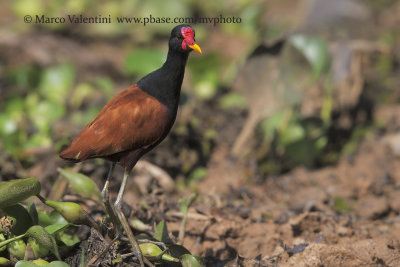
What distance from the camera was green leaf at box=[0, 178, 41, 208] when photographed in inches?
107

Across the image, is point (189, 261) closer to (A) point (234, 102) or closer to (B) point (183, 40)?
(B) point (183, 40)

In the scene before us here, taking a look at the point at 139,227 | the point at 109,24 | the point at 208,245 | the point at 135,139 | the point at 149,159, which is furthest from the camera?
the point at 109,24

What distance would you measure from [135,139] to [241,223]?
1.28 metres

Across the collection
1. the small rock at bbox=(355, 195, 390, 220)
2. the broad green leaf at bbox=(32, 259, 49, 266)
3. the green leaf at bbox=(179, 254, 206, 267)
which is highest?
the small rock at bbox=(355, 195, 390, 220)

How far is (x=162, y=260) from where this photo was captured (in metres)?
3.02

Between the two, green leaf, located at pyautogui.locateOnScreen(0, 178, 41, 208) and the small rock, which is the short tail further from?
the small rock

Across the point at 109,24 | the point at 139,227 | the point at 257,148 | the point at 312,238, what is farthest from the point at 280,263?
the point at 109,24

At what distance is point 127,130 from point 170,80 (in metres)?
0.37

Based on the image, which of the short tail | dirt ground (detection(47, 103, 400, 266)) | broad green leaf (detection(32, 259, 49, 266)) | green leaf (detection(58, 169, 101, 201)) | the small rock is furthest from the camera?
the small rock

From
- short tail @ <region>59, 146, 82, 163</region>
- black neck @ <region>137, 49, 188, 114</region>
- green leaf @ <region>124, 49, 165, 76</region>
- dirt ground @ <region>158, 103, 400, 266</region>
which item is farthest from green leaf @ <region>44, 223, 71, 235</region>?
green leaf @ <region>124, 49, 165, 76</region>

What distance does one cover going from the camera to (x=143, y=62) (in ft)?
18.9

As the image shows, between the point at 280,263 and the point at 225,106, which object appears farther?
the point at 225,106

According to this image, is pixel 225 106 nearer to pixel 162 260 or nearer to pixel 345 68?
pixel 345 68

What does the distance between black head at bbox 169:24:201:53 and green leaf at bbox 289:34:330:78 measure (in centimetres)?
235
